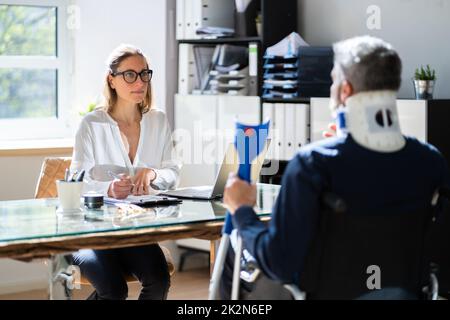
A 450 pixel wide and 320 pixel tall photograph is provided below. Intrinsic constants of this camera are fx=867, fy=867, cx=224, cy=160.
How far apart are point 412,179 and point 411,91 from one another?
2394 millimetres

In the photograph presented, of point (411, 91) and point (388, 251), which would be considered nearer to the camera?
point (388, 251)

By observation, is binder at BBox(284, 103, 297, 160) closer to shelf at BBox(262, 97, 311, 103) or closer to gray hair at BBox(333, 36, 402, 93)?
shelf at BBox(262, 97, 311, 103)

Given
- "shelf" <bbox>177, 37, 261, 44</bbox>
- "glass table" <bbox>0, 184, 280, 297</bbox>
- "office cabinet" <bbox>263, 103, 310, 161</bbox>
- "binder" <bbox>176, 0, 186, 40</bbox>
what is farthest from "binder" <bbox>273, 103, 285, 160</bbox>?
"glass table" <bbox>0, 184, 280, 297</bbox>

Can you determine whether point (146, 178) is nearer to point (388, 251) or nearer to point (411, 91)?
point (388, 251)

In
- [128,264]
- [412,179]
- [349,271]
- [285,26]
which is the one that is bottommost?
[128,264]

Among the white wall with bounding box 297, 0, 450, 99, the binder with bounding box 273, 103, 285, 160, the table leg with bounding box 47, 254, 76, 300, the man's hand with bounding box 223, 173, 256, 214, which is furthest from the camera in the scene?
the binder with bounding box 273, 103, 285, 160

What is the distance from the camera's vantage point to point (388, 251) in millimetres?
2189

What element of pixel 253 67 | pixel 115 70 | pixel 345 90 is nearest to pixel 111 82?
pixel 115 70

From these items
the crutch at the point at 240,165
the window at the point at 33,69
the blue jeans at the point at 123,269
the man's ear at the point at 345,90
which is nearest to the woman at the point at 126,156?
the blue jeans at the point at 123,269

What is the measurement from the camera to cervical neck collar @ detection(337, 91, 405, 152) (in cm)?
219

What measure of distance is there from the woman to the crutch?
0.67 metres

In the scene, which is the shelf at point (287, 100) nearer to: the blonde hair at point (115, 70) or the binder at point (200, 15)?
the binder at point (200, 15)

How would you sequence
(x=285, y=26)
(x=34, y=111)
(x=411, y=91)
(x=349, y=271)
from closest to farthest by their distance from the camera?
1. (x=349, y=271)
2. (x=411, y=91)
3. (x=285, y=26)
4. (x=34, y=111)
